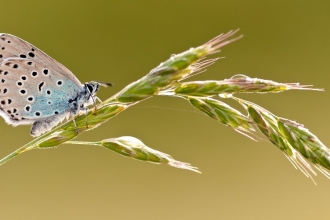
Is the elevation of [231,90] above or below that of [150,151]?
above

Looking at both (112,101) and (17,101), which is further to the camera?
(17,101)

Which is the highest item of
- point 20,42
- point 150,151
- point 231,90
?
point 20,42

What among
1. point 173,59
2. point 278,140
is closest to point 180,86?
point 173,59

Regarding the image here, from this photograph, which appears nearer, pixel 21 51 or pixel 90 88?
pixel 21 51

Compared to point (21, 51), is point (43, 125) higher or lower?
lower

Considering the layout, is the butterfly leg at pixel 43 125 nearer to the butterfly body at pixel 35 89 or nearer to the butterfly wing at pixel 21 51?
the butterfly body at pixel 35 89

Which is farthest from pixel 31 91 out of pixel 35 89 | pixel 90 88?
pixel 90 88

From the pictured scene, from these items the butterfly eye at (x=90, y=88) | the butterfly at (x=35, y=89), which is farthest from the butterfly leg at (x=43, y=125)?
the butterfly eye at (x=90, y=88)

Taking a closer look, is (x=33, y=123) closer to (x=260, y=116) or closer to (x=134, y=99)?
(x=134, y=99)

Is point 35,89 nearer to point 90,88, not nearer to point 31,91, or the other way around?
point 31,91
